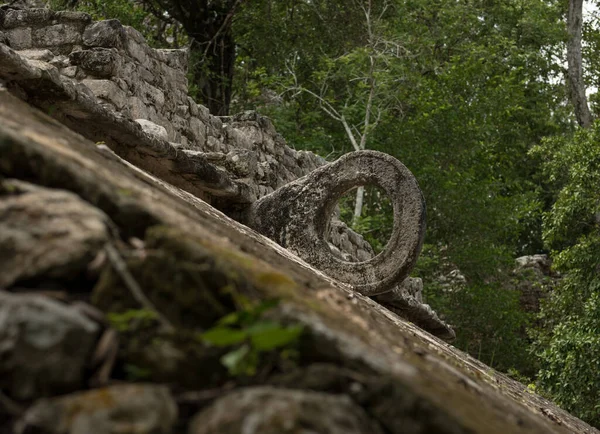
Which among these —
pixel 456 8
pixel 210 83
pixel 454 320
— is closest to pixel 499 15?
pixel 456 8

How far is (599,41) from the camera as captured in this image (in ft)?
74.7

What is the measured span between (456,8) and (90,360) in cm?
2253

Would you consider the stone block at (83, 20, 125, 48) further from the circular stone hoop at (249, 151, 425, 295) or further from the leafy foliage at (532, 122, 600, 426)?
the leafy foliage at (532, 122, 600, 426)

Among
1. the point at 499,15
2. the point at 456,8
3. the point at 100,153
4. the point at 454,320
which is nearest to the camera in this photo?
the point at 100,153

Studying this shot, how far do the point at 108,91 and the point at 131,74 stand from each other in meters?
0.41

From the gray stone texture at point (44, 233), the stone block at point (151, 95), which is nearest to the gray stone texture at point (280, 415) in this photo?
the gray stone texture at point (44, 233)

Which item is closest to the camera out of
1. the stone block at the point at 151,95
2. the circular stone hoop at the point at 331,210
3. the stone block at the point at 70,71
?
the circular stone hoop at the point at 331,210

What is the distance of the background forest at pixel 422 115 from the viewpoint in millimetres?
14094

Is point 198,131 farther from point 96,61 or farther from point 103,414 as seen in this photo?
point 103,414

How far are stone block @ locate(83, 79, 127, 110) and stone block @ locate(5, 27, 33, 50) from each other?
2.31ft

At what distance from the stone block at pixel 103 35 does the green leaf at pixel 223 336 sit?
509 centimetres

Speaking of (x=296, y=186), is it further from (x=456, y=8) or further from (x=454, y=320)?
(x=456, y=8)

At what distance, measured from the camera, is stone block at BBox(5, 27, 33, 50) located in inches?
244

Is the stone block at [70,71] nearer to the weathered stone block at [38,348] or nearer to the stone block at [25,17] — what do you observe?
the stone block at [25,17]
